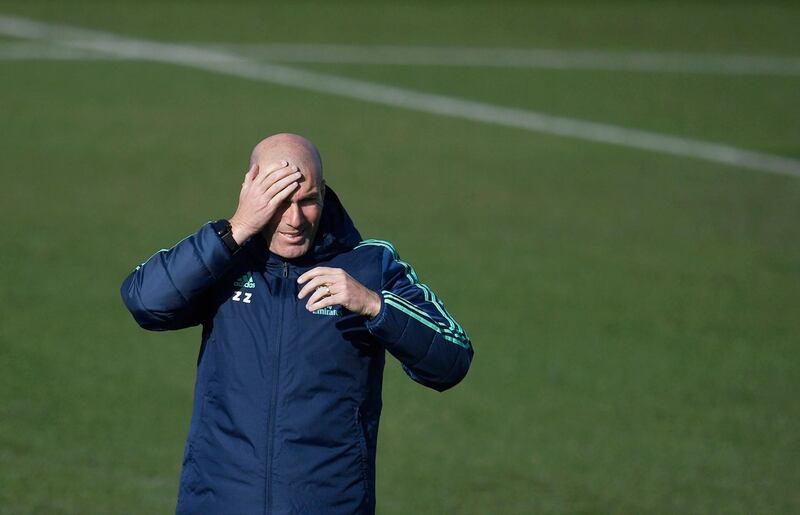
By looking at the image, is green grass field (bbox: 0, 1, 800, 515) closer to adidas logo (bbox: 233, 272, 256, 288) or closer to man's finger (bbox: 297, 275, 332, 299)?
adidas logo (bbox: 233, 272, 256, 288)

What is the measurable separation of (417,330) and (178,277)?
0.84 metres

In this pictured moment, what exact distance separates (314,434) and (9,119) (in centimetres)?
1314

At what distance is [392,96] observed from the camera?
19391mm

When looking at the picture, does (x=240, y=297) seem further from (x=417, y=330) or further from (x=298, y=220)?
(x=417, y=330)

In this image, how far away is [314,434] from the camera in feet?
15.9

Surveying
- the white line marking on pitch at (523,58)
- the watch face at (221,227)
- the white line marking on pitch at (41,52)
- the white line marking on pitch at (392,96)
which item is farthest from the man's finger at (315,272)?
the white line marking on pitch at (523,58)

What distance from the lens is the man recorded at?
15.7 feet

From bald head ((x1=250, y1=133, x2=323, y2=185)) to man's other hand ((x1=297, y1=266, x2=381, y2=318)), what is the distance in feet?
1.40

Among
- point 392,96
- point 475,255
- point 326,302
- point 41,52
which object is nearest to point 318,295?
point 326,302

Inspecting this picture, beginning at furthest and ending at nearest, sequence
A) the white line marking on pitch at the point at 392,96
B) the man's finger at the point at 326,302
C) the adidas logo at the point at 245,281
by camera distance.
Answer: the white line marking on pitch at the point at 392,96
the adidas logo at the point at 245,281
the man's finger at the point at 326,302

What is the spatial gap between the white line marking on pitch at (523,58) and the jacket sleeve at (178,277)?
16.3 metres

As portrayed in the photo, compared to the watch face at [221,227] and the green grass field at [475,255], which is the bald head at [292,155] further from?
the green grass field at [475,255]

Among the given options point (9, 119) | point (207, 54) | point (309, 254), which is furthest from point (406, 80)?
point (309, 254)

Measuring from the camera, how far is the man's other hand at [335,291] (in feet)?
15.1
